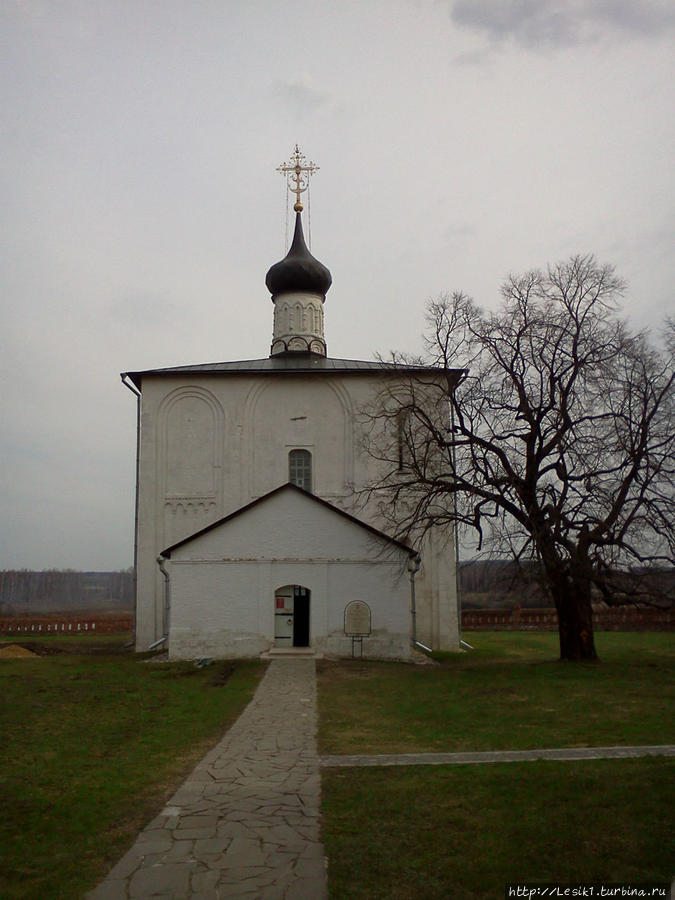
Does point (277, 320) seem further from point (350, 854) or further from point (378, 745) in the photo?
point (350, 854)

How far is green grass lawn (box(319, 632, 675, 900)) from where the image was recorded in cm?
469

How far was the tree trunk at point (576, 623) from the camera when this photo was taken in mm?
17750

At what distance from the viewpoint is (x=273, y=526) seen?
19.9 m

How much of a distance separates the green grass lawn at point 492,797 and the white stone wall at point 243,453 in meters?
11.1

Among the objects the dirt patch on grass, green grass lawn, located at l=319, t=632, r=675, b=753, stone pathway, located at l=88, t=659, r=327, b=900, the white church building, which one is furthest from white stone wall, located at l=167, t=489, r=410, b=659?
stone pathway, located at l=88, t=659, r=327, b=900

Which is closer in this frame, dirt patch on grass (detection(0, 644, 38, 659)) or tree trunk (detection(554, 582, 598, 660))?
tree trunk (detection(554, 582, 598, 660))

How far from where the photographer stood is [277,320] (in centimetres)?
3023

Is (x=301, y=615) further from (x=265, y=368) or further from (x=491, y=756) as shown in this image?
(x=491, y=756)

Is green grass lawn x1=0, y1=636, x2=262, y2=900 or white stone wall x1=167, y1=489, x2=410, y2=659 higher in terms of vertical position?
white stone wall x1=167, y1=489, x2=410, y2=659

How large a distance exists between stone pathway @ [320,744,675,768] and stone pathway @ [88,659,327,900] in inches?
17.1

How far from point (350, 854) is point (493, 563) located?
14.2 meters

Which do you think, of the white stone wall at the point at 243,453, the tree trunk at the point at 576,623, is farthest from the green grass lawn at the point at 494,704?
the white stone wall at the point at 243,453

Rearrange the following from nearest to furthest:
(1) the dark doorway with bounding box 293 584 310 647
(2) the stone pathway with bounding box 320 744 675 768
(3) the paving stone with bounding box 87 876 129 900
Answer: (3) the paving stone with bounding box 87 876 129 900, (2) the stone pathway with bounding box 320 744 675 768, (1) the dark doorway with bounding box 293 584 310 647

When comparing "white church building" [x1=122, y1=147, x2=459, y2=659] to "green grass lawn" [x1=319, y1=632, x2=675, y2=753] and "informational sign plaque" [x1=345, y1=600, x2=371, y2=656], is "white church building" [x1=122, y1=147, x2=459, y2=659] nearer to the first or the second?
"informational sign plaque" [x1=345, y1=600, x2=371, y2=656]
